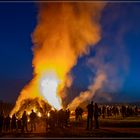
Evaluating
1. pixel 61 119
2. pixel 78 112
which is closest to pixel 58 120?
pixel 61 119

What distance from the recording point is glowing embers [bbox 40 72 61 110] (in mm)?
36906

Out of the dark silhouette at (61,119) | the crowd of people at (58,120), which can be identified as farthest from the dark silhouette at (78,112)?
the dark silhouette at (61,119)

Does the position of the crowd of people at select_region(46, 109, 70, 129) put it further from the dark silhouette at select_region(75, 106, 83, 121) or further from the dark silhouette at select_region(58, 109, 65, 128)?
the dark silhouette at select_region(75, 106, 83, 121)

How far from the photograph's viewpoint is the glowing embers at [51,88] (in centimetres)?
3691

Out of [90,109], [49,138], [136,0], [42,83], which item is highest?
[136,0]

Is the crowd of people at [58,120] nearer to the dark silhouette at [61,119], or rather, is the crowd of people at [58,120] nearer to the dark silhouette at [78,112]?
the dark silhouette at [61,119]

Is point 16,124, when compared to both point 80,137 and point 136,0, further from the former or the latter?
point 136,0

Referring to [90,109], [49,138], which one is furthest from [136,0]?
[49,138]

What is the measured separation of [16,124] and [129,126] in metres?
9.37

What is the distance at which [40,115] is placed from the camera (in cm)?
3659

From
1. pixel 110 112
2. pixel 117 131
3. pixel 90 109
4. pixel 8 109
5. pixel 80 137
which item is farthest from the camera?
pixel 8 109

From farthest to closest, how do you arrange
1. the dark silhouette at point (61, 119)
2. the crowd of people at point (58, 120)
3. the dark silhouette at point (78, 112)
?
the dark silhouette at point (78, 112) < the dark silhouette at point (61, 119) < the crowd of people at point (58, 120)

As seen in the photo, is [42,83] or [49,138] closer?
[49,138]

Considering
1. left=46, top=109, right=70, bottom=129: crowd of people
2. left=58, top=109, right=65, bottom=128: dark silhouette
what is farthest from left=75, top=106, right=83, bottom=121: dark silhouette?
left=58, top=109, right=65, bottom=128: dark silhouette
